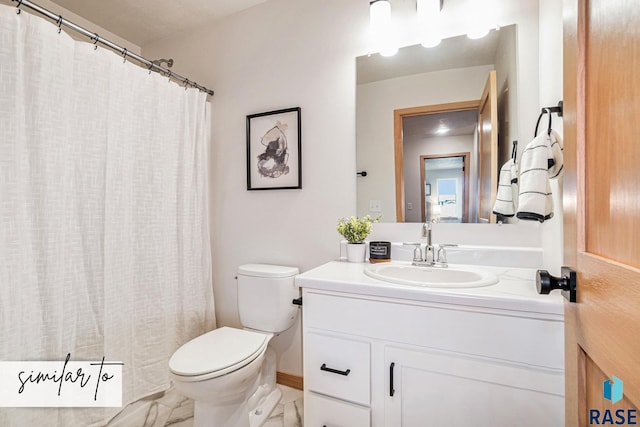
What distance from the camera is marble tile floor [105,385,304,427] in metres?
1.51

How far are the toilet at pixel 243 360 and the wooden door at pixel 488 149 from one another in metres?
1.06

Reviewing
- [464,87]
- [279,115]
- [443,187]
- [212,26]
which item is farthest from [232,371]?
[212,26]

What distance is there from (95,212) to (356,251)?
130 centimetres

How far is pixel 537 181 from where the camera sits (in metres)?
1.03

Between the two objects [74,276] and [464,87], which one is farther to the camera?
[464,87]

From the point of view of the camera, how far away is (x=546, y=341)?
2.82ft

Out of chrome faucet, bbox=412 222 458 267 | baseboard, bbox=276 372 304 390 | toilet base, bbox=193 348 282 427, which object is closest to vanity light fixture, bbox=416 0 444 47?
chrome faucet, bbox=412 222 458 267

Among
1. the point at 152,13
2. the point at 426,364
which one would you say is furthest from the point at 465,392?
the point at 152,13

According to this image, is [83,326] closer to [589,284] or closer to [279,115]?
[279,115]

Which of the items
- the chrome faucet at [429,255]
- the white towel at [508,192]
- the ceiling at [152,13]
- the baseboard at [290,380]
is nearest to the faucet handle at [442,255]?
the chrome faucet at [429,255]

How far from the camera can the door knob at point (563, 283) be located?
0.58 metres

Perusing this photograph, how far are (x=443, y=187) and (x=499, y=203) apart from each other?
26cm

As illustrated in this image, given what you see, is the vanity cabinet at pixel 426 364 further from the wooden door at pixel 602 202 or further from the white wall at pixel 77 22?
the white wall at pixel 77 22

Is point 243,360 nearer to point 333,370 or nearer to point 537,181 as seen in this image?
point 333,370
